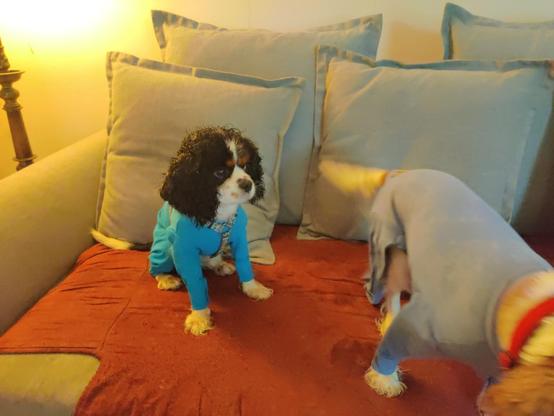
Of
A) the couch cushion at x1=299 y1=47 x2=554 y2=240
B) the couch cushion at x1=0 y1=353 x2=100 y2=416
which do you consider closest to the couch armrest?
the couch cushion at x1=0 y1=353 x2=100 y2=416

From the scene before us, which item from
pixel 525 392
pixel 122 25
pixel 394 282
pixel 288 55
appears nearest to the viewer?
pixel 525 392

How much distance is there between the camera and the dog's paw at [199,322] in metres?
1.01

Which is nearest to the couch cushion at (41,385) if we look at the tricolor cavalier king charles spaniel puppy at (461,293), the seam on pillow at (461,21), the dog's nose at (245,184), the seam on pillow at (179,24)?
the dog's nose at (245,184)

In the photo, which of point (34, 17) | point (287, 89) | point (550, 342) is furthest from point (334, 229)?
point (34, 17)

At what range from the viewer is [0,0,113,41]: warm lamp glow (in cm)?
155

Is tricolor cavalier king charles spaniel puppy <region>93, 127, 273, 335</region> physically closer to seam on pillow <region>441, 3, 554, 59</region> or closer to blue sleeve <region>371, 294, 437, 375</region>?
blue sleeve <region>371, 294, 437, 375</region>

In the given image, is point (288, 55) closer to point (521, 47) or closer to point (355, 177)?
point (355, 177)

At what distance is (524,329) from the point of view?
61cm

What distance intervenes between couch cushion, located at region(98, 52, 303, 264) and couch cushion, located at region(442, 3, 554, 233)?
21.7 inches

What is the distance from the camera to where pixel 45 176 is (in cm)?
129

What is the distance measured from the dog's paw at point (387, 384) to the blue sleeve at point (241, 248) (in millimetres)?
418

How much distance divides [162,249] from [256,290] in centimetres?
27

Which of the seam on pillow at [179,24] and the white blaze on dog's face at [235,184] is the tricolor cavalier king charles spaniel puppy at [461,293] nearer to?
the white blaze on dog's face at [235,184]

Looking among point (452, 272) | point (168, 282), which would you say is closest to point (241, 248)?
point (168, 282)
